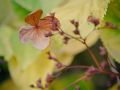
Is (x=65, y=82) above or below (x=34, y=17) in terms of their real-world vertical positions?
below

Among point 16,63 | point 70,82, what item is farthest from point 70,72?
point 16,63

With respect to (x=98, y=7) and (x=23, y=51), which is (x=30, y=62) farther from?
(x=98, y=7)

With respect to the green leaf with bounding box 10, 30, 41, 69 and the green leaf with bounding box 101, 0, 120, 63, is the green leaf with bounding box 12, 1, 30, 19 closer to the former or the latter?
the green leaf with bounding box 10, 30, 41, 69

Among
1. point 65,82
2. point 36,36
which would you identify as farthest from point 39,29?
point 65,82

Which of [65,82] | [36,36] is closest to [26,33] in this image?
[36,36]

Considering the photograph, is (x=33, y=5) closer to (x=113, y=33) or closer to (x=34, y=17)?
(x=34, y=17)
